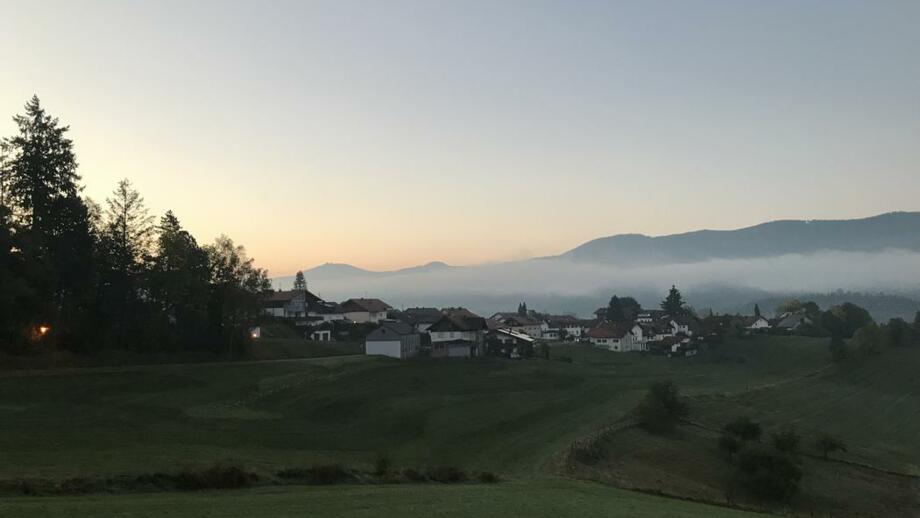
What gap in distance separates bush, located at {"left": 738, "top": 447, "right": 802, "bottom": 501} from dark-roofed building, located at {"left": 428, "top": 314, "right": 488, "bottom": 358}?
6840 centimetres

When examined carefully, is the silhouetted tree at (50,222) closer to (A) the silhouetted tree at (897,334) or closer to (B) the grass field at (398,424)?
(B) the grass field at (398,424)

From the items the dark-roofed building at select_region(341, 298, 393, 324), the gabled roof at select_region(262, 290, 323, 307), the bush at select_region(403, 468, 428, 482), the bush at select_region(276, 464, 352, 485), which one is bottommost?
the bush at select_region(403, 468, 428, 482)

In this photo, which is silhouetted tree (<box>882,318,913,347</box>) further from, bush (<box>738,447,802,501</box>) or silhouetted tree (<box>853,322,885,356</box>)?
bush (<box>738,447,802,501</box>)

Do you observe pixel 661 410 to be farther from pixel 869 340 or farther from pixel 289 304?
pixel 289 304

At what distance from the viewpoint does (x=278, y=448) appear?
41.0 meters

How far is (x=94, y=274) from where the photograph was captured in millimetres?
67875

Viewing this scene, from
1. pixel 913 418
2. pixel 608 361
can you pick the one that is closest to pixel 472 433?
pixel 913 418

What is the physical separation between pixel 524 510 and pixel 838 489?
36711mm

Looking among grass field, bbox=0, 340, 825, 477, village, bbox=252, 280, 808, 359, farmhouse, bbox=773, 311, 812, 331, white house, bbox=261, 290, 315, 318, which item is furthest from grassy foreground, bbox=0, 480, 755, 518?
farmhouse, bbox=773, 311, 812, 331

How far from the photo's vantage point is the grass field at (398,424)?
28.3 m

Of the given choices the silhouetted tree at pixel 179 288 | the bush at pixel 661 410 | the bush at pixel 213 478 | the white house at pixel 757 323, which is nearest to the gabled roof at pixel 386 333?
the silhouetted tree at pixel 179 288

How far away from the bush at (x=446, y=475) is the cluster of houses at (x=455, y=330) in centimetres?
6412

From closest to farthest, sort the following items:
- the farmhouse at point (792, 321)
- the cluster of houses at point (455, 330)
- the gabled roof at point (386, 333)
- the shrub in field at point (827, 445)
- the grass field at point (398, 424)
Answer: the grass field at point (398, 424) < the shrub in field at point (827, 445) < the gabled roof at point (386, 333) < the cluster of houses at point (455, 330) < the farmhouse at point (792, 321)

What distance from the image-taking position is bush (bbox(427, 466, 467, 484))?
1377 inches
